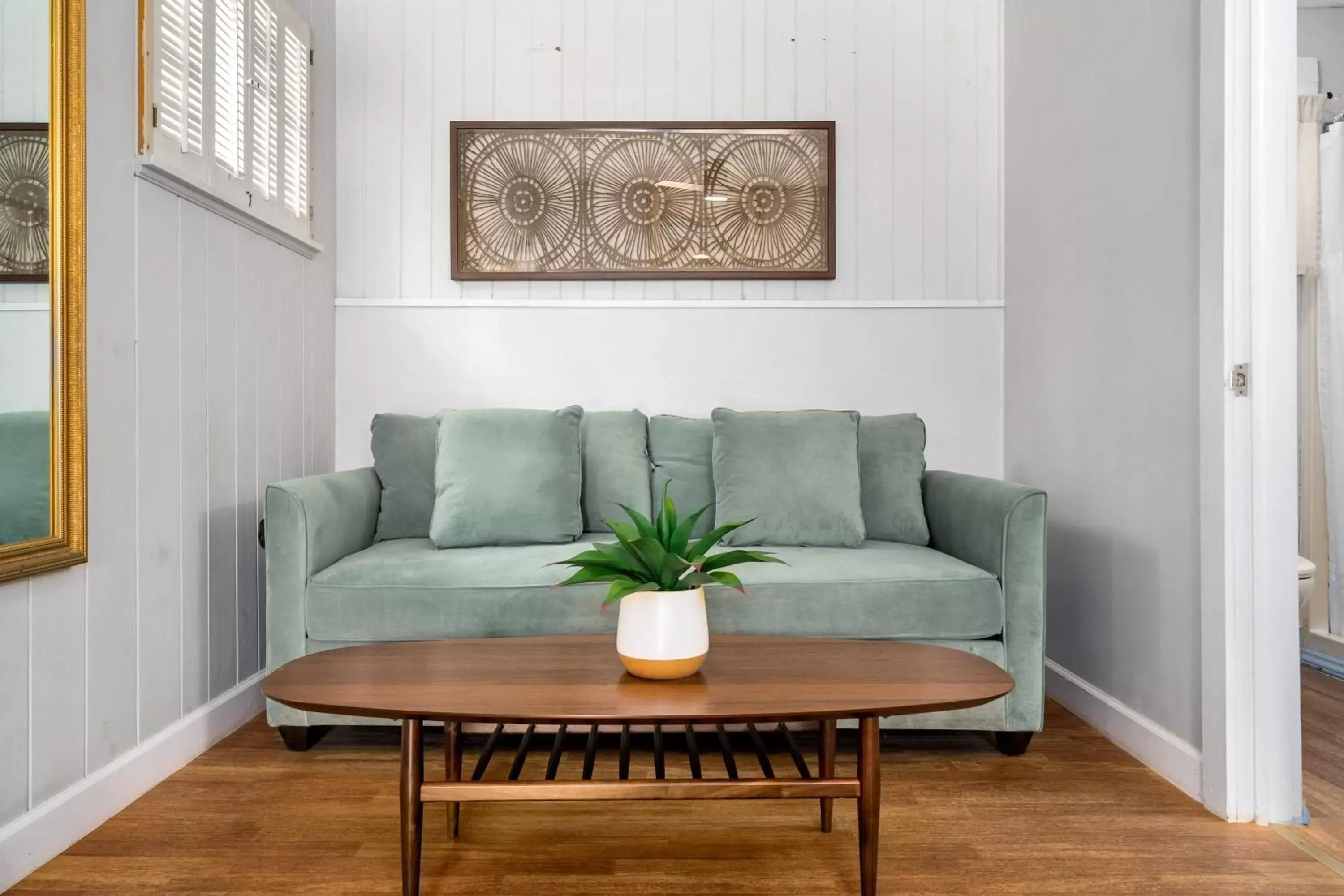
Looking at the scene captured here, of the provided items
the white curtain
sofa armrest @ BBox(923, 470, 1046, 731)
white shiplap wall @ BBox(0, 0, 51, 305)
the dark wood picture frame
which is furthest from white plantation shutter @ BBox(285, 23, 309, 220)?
the white curtain

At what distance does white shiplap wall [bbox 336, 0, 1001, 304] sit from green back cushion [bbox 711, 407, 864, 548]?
27.4 inches

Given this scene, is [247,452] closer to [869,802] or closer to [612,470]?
[612,470]

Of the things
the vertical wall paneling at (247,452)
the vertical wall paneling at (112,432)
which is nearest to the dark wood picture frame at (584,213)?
the vertical wall paneling at (247,452)

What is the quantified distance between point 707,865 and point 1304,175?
3.36 metres

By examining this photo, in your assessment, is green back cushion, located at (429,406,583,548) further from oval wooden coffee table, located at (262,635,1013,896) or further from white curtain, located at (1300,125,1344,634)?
white curtain, located at (1300,125,1344,634)

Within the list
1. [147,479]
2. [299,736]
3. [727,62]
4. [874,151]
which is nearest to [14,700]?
[147,479]

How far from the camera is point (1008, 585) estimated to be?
2.11 metres

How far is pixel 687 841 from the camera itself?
1.66m

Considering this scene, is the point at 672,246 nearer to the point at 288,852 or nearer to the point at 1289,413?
the point at 1289,413

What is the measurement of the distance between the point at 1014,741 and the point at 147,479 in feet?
7.34

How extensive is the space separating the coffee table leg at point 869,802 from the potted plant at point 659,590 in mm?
298

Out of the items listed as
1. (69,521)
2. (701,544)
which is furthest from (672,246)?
(69,521)

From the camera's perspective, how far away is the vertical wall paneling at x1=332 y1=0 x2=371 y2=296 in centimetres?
309

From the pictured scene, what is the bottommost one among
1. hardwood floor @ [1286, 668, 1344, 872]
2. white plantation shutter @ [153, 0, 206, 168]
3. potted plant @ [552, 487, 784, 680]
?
hardwood floor @ [1286, 668, 1344, 872]
